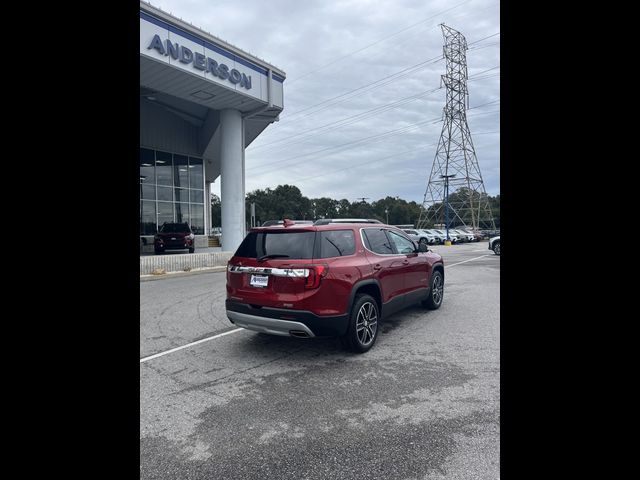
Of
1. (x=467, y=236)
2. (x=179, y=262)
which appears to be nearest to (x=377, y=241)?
(x=179, y=262)

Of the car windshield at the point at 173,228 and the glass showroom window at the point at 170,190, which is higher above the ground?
the glass showroom window at the point at 170,190

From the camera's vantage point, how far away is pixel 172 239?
782 inches

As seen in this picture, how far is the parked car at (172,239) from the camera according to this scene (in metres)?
19.6

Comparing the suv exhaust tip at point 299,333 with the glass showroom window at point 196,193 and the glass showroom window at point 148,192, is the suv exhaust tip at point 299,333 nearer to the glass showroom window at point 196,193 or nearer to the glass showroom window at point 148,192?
the glass showroom window at point 148,192

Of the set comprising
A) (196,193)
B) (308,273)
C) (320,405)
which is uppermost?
(196,193)

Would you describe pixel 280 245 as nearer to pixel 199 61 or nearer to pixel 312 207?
pixel 199 61

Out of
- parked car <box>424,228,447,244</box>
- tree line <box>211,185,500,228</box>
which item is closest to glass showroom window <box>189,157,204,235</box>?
parked car <box>424,228,447,244</box>

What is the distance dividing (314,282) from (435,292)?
12.4 feet

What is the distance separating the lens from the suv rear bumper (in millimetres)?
4336

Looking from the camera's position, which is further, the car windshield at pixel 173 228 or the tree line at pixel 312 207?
the tree line at pixel 312 207

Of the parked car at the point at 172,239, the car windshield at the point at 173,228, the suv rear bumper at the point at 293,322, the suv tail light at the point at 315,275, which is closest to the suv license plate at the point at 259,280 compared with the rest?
the suv rear bumper at the point at 293,322

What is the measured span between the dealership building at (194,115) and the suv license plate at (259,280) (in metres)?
12.1
